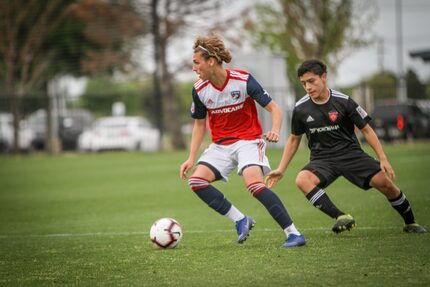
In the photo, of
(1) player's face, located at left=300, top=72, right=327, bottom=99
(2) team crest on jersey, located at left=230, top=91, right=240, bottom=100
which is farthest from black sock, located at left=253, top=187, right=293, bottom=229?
(1) player's face, located at left=300, top=72, right=327, bottom=99

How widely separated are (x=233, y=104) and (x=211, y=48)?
22.6 inches

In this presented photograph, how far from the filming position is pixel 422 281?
5.25 meters

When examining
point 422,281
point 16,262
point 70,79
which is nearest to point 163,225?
point 16,262

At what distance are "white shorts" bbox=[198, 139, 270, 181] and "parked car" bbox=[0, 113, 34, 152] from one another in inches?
958

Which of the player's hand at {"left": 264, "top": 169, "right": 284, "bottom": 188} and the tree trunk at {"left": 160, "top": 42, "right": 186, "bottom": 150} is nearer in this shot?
the player's hand at {"left": 264, "top": 169, "right": 284, "bottom": 188}

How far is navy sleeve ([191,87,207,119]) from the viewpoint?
7707mm

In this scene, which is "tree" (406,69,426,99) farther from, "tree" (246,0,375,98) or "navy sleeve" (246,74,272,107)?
"navy sleeve" (246,74,272,107)

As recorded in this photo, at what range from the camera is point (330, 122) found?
7574 millimetres

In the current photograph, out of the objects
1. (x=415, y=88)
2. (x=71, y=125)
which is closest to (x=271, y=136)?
(x=415, y=88)

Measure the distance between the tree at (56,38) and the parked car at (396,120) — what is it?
37.7 feet

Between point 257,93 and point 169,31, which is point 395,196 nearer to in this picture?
point 257,93

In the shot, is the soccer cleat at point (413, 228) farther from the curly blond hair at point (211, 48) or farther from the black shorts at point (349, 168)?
the curly blond hair at point (211, 48)

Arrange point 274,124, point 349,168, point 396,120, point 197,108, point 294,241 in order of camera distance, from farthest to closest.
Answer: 1. point 396,120
2. point 197,108
3. point 349,168
4. point 274,124
5. point 294,241

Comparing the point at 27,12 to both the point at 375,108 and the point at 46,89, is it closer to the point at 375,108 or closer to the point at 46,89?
the point at 46,89
